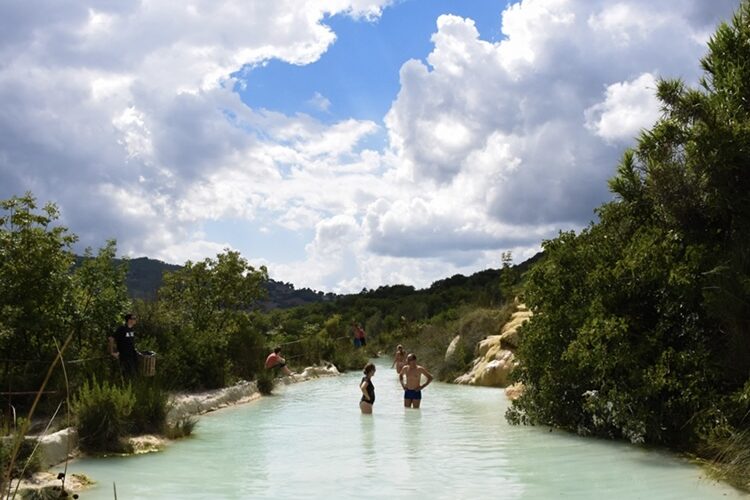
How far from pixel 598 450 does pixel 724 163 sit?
4537 mm

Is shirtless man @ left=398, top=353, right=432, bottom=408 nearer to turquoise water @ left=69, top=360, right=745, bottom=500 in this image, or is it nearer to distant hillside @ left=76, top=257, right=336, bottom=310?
turquoise water @ left=69, top=360, right=745, bottom=500

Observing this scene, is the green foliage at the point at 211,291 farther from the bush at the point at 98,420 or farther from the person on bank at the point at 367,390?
the bush at the point at 98,420

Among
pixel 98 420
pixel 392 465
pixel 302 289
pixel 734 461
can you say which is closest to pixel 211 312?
A: pixel 98 420

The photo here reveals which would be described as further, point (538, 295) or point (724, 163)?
point (538, 295)

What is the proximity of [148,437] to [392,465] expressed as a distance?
13.1 ft

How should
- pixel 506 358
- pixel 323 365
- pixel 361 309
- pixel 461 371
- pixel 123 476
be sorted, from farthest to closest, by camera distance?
pixel 361 309, pixel 323 365, pixel 461 371, pixel 506 358, pixel 123 476

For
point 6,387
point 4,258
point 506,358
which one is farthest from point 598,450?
point 506,358

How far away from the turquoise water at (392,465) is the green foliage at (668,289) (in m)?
0.73

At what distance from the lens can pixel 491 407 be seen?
17.4 m

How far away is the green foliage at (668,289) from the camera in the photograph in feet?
31.7

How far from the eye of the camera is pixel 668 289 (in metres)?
10.6

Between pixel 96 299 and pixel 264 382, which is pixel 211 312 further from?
pixel 96 299

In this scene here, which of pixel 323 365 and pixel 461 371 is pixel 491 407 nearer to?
pixel 461 371

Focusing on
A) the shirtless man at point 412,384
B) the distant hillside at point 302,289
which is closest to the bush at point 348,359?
the distant hillside at point 302,289
